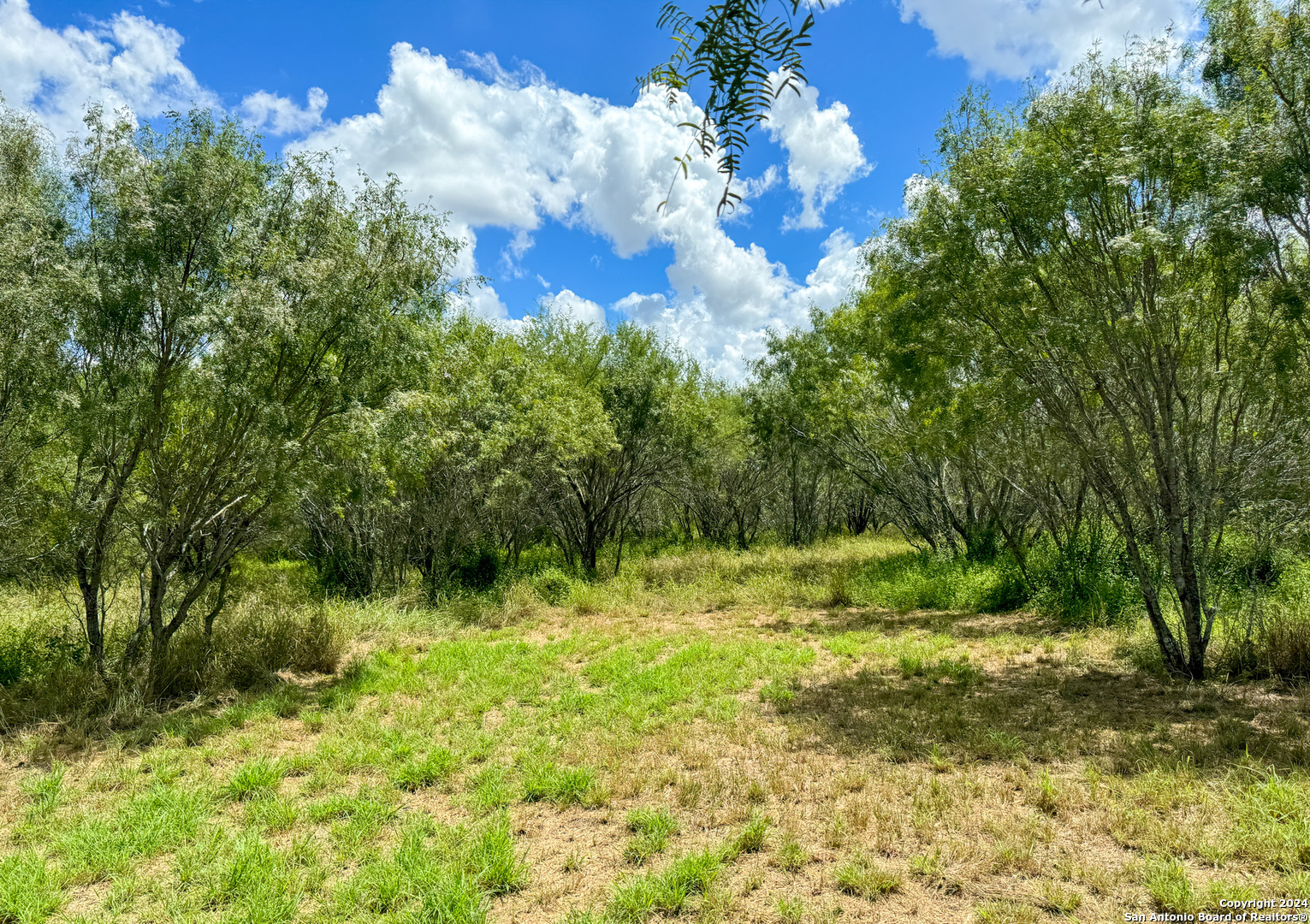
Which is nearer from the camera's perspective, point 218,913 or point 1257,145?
point 218,913

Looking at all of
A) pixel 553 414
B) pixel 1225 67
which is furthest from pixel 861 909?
pixel 553 414

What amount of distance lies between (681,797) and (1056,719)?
3.89 m

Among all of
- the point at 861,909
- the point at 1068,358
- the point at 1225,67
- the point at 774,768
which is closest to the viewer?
the point at 861,909

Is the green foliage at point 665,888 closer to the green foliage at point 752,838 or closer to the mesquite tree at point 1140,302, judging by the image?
the green foliage at point 752,838

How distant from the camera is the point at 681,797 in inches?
179

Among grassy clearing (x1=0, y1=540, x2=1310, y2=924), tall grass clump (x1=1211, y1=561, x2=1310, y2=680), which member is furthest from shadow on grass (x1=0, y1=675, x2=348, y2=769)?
tall grass clump (x1=1211, y1=561, x2=1310, y2=680)

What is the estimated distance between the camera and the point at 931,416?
11.5 meters

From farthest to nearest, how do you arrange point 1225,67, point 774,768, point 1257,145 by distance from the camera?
point 1225,67 → point 1257,145 → point 774,768

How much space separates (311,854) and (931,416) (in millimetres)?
11321

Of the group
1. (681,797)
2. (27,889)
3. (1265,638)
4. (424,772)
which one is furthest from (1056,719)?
(27,889)

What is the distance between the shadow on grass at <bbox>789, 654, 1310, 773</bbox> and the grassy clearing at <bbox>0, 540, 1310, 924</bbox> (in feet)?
0.12

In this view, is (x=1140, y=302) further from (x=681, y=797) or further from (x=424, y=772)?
(x=424, y=772)

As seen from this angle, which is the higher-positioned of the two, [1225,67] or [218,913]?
[1225,67]

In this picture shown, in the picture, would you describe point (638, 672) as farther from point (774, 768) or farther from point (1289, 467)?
point (1289, 467)
